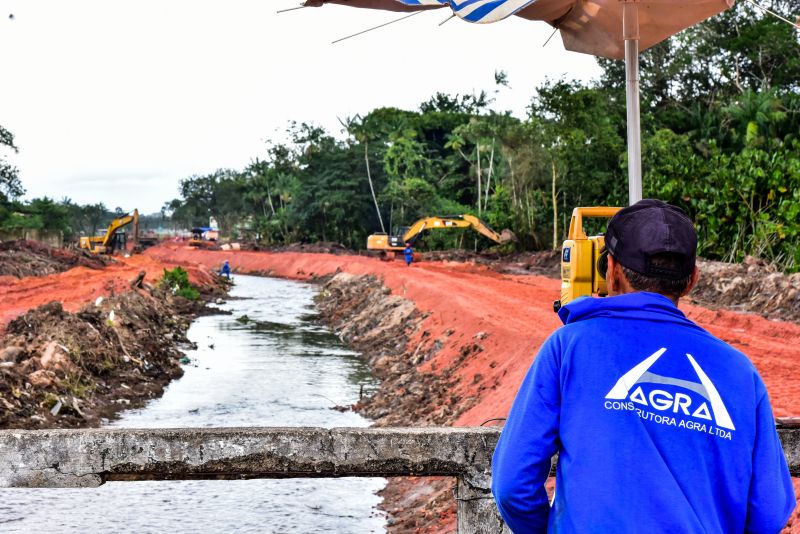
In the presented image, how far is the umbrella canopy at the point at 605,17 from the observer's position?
15.6 ft

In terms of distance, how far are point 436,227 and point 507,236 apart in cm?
391

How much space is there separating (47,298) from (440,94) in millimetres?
58754

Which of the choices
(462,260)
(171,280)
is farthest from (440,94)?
(171,280)

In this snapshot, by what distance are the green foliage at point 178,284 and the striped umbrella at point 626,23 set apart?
2975cm

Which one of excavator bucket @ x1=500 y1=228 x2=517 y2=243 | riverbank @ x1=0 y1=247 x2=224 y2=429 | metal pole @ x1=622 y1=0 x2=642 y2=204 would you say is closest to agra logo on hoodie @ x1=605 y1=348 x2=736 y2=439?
metal pole @ x1=622 y1=0 x2=642 y2=204

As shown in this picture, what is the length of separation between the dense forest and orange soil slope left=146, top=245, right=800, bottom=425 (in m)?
5.89

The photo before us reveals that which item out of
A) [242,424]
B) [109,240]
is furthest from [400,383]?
[109,240]

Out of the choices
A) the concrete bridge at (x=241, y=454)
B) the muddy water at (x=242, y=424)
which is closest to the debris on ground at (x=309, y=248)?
the muddy water at (x=242, y=424)

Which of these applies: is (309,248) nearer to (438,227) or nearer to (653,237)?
(438,227)

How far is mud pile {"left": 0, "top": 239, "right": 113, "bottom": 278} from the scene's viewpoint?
38219 mm

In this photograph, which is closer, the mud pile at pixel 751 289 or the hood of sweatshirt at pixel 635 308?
the hood of sweatshirt at pixel 635 308

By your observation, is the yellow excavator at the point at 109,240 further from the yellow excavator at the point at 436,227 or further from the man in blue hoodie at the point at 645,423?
the man in blue hoodie at the point at 645,423

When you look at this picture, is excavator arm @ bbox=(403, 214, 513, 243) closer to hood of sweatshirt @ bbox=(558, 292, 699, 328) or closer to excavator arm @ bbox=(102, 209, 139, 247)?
excavator arm @ bbox=(102, 209, 139, 247)

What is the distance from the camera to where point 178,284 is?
116 feet
